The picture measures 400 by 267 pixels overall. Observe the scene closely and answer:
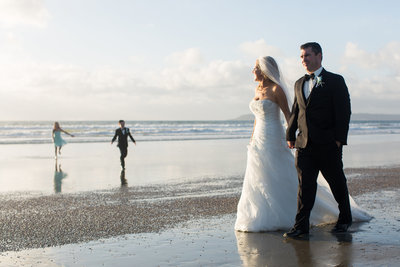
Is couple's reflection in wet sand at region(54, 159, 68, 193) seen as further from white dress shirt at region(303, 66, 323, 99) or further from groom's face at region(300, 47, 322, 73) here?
groom's face at region(300, 47, 322, 73)

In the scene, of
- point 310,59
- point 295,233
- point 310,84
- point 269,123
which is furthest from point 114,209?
point 310,59

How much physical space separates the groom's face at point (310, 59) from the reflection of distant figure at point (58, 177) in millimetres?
7264

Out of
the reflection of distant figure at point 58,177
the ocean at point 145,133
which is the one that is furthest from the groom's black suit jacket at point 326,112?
the ocean at point 145,133

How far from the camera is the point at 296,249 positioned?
5.08 meters

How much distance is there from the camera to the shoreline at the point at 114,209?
248 inches

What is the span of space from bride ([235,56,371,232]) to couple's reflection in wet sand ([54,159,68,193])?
6070 mm

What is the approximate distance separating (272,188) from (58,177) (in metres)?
8.95

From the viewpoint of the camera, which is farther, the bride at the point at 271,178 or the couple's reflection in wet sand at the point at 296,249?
the bride at the point at 271,178

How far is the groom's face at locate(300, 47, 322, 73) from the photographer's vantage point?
18.2 feet

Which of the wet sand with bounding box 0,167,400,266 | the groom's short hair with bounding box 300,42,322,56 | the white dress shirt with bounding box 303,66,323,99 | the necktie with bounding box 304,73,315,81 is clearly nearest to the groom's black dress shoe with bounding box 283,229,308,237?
the wet sand with bounding box 0,167,400,266

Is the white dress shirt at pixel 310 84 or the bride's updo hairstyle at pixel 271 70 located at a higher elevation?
the bride's updo hairstyle at pixel 271 70

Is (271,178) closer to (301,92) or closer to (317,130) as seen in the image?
(317,130)

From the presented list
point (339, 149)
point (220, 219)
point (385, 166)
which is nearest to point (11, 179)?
point (220, 219)

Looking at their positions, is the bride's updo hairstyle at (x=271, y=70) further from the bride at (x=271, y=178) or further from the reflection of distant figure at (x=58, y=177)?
the reflection of distant figure at (x=58, y=177)
